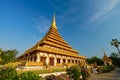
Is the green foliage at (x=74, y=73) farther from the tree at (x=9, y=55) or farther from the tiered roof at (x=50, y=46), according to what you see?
the tree at (x=9, y=55)

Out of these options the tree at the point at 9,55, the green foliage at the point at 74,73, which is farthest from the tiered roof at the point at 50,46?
Answer: the tree at the point at 9,55

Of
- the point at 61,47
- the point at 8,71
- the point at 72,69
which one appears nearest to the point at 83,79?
the point at 72,69

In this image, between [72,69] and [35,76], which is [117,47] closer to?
[72,69]


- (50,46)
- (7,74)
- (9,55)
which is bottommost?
(7,74)

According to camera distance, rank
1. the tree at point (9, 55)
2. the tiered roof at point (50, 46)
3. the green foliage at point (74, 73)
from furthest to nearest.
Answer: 1. the tree at point (9, 55)
2. the tiered roof at point (50, 46)
3. the green foliage at point (74, 73)

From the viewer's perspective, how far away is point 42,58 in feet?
86.7

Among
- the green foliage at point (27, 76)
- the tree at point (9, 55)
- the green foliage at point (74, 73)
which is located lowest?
the green foliage at point (74, 73)

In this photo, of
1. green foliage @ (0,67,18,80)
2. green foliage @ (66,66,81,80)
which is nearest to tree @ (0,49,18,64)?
green foliage @ (66,66,81,80)

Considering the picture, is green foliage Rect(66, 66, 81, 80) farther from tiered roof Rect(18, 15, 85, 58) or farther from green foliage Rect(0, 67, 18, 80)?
tiered roof Rect(18, 15, 85, 58)

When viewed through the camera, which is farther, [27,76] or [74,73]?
[74,73]

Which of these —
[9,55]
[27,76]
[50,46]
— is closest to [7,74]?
[27,76]

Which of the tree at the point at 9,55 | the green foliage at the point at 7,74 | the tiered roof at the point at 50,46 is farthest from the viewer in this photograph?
the tree at the point at 9,55

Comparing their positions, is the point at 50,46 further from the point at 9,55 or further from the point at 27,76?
the point at 9,55

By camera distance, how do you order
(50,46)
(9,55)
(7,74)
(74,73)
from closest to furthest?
(7,74) → (74,73) → (50,46) → (9,55)
